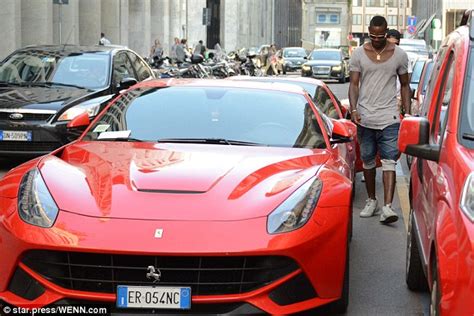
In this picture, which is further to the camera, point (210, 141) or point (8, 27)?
point (8, 27)

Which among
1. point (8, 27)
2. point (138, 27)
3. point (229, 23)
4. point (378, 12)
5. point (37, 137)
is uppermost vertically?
point (378, 12)

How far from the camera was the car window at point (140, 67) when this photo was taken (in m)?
15.8

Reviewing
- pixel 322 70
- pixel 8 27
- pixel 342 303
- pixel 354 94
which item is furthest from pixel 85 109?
pixel 322 70

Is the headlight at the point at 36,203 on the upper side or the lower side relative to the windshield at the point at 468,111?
lower

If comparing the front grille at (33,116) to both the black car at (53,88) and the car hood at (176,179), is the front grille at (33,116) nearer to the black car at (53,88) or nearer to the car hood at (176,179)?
the black car at (53,88)

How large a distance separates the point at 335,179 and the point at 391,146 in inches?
139

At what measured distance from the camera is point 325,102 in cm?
1108

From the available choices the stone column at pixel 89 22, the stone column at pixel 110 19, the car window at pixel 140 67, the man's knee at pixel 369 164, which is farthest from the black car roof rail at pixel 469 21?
the stone column at pixel 110 19

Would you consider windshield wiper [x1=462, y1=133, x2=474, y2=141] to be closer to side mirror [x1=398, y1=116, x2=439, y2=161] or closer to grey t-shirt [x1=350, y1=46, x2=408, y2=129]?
side mirror [x1=398, y1=116, x2=439, y2=161]

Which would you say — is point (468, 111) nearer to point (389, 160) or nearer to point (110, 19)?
point (389, 160)

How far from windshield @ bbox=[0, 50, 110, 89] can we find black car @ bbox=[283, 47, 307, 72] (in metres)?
49.8

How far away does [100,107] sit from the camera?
13.2 m

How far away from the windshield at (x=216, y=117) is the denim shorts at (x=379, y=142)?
7.13 ft

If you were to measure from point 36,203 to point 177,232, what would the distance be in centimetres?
83
